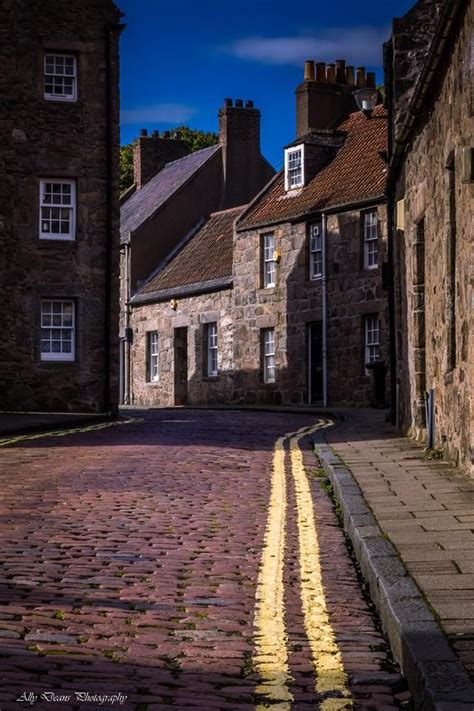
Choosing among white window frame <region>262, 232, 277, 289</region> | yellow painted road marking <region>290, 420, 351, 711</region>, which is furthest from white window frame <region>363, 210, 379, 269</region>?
yellow painted road marking <region>290, 420, 351, 711</region>

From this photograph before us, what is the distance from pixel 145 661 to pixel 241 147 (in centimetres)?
4296

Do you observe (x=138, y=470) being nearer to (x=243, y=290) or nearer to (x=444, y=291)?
(x=444, y=291)

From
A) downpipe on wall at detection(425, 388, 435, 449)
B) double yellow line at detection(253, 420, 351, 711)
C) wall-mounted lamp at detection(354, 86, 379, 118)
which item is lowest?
double yellow line at detection(253, 420, 351, 711)

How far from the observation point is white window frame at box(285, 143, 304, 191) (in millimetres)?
39656

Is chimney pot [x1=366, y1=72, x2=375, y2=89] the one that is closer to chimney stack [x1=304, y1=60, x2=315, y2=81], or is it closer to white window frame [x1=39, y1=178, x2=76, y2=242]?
chimney stack [x1=304, y1=60, x2=315, y2=81]

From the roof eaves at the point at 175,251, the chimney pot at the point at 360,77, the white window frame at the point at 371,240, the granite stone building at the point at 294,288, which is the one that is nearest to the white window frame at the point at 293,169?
the granite stone building at the point at 294,288

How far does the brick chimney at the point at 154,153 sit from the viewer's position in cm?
5328

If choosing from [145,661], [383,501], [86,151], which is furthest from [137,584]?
[86,151]

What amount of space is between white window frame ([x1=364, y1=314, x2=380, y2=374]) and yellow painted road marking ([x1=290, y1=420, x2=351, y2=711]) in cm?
2353

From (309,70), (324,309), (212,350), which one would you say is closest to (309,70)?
(309,70)

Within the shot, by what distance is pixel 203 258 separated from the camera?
147 ft

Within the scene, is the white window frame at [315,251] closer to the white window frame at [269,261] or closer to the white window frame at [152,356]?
the white window frame at [269,261]

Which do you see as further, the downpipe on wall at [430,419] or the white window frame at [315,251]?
the white window frame at [315,251]

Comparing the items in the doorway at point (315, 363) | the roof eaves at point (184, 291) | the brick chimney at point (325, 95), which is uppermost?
the brick chimney at point (325, 95)
